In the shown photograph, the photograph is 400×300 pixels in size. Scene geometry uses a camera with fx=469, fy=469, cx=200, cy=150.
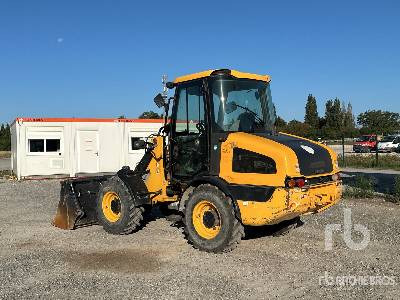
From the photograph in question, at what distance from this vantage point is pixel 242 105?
7.53 m

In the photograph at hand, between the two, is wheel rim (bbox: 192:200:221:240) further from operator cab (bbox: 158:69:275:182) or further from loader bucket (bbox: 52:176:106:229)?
loader bucket (bbox: 52:176:106:229)

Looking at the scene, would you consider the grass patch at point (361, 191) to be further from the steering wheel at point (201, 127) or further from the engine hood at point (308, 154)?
the steering wheel at point (201, 127)

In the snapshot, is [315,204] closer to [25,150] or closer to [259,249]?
[259,249]

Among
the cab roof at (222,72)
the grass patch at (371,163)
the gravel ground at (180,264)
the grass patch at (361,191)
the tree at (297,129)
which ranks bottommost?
the gravel ground at (180,264)

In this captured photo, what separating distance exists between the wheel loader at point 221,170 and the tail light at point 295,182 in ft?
0.05

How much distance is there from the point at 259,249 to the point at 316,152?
69.4 inches

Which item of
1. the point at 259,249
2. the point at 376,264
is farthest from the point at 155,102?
the point at 376,264

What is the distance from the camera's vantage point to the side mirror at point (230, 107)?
732cm

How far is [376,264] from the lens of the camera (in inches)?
253

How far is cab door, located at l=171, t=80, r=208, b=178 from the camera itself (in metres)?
7.42

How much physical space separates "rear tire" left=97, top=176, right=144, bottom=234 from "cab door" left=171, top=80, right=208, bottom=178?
103 centimetres

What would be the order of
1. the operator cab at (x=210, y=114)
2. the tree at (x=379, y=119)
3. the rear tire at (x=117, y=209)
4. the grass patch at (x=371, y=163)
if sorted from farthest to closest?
the tree at (x=379, y=119)
the grass patch at (x=371, y=163)
the rear tire at (x=117, y=209)
the operator cab at (x=210, y=114)

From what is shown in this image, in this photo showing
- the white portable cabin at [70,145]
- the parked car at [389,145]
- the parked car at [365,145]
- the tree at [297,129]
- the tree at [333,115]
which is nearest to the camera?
the white portable cabin at [70,145]

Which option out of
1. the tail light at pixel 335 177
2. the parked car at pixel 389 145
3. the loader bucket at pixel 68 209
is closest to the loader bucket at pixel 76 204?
the loader bucket at pixel 68 209
